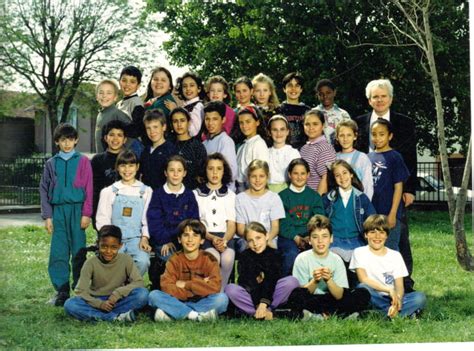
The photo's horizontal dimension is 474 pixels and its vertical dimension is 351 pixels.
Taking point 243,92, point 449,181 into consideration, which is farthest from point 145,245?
point 449,181

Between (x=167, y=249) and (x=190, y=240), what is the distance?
257mm

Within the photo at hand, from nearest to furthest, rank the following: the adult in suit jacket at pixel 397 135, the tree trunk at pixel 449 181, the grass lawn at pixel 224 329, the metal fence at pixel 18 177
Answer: the grass lawn at pixel 224 329 → the adult in suit jacket at pixel 397 135 → the tree trunk at pixel 449 181 → the metal fence at pixel 18 177

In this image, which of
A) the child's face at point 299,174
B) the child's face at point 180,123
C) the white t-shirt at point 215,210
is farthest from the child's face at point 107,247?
the child's face at point 299,174

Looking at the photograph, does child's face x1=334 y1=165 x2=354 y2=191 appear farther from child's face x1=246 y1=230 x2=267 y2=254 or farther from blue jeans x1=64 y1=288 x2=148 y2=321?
blue jeans x1=64 y1=288 x2=148 y2=321

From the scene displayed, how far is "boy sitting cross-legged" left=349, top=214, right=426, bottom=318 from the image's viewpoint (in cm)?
434

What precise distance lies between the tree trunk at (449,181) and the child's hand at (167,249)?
209 centimetres

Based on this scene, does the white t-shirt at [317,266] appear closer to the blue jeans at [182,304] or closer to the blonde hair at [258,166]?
the blue jeans at [182,304]

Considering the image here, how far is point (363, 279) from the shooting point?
14.4 feet

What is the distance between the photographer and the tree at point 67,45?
5.16 metres

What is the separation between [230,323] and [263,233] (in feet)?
1.93

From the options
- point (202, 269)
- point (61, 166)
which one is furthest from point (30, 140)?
point (202, 269)

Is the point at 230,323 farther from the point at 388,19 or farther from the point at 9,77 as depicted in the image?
the point at 388,19

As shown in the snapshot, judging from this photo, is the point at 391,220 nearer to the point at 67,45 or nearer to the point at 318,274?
the point at 318,274

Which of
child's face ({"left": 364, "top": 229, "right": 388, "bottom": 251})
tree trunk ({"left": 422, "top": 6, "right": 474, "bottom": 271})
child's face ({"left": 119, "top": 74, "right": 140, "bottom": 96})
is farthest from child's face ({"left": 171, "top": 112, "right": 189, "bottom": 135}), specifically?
tree trunk ({"left": 422, "top": 6, "right": 474, "bottom": 271})
